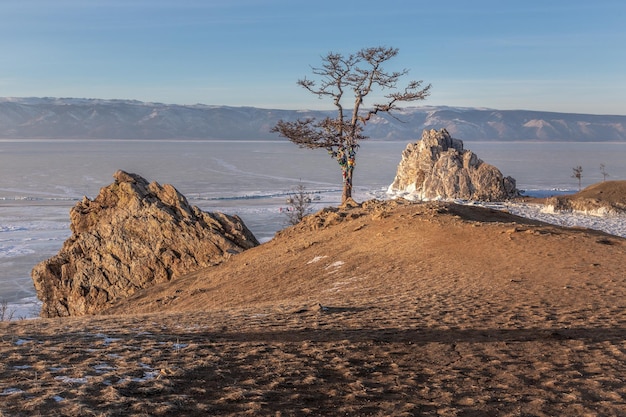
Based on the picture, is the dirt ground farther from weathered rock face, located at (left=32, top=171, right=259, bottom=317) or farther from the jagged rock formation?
the jagged rock formation

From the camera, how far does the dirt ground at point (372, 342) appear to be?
5703 millimetres

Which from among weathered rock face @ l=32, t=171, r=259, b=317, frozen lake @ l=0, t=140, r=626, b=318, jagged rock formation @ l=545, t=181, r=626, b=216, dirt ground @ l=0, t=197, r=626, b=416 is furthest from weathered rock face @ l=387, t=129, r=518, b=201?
dirt ground @ l=0, t=197, r=626, b=416

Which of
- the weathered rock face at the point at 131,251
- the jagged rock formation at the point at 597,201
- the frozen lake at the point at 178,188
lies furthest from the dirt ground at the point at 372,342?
the jagged rock formation at the point at 597,201

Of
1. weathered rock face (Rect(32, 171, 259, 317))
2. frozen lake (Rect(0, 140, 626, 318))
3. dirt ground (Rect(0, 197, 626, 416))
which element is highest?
dirt ground (Rect(0, 197, 626, 416))

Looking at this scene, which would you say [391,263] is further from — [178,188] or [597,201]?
[178,188]

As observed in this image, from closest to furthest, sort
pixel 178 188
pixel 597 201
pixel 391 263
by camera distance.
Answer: pixel 391 263 < pixel 597 201 < pixel 178 188

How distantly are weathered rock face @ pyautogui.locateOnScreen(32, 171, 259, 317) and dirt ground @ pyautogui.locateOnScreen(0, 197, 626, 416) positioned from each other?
299 centimetres

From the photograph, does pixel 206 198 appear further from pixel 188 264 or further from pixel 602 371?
pixel 602 371

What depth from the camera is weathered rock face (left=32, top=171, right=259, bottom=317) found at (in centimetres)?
1717

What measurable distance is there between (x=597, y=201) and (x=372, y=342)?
2511 cm

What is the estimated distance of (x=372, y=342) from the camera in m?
7.69

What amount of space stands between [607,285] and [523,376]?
519cm

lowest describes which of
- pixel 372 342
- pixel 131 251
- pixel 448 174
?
pixel 131 251

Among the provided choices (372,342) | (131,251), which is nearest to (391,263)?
(372,342)
